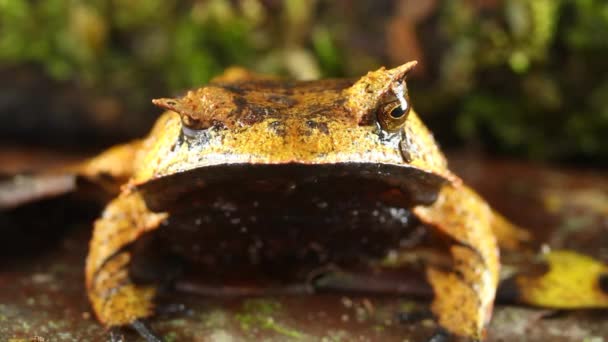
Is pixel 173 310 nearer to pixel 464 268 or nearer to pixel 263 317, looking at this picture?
pixel 263 317

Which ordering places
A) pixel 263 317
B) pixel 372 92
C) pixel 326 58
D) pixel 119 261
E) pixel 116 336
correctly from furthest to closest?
pixel 326 58
pixel 119 261
pixel 263 317
pixel 116 336
pixel 372 92

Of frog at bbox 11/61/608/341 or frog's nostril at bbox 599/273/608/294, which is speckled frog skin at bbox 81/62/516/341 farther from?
frog's nostril at bbox 599/273/608/294

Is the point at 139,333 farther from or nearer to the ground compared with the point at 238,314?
nearer to the ground

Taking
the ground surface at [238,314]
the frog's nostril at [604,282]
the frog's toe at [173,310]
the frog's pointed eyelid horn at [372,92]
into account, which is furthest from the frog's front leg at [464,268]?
the frog's toe at [173,310]

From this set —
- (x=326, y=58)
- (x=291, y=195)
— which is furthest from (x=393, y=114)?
(x=326, y=58)

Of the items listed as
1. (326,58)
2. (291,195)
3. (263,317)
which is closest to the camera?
(291,195)

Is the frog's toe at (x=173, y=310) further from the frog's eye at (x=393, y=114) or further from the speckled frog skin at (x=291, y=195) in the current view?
the frog's eye at (x=393, y=114)

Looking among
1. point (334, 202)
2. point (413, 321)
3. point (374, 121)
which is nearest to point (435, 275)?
point (413, 321)

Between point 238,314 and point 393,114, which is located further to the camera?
point 238,314

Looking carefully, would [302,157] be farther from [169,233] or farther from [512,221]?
[512,221]
